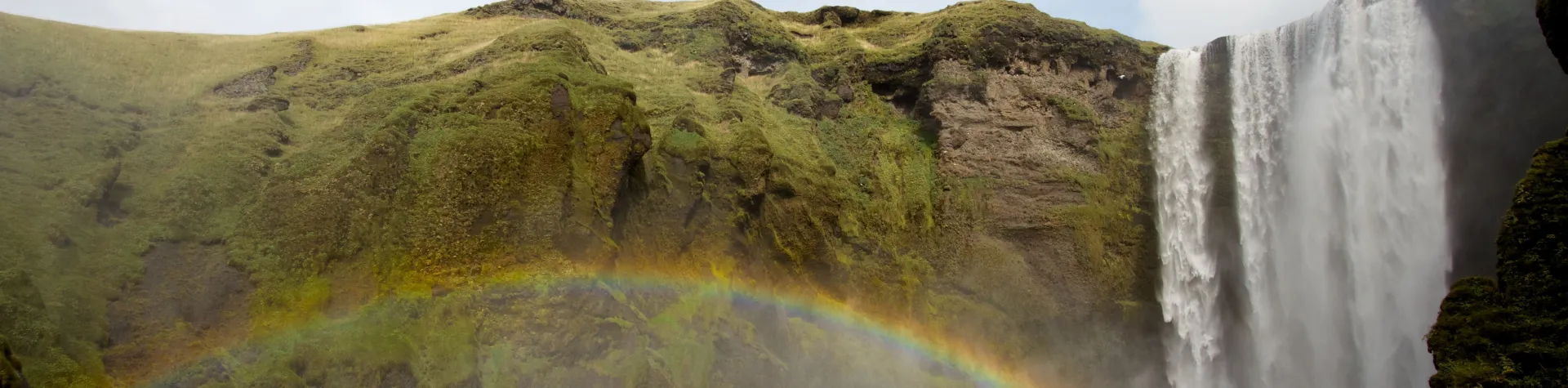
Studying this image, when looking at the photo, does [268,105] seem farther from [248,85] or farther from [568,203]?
[568,203]

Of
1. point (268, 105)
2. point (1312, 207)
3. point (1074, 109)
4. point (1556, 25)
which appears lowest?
point (1312, 207)

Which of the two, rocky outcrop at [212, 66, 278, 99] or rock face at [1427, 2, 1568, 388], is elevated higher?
rocky outcrop at [212, 66, 278, 99]

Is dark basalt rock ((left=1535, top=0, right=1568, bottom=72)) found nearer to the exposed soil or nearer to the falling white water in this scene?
the falling white water

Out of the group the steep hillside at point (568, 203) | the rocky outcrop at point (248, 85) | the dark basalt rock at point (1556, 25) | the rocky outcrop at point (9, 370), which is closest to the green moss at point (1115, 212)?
the steep hillside at point (568, 203)

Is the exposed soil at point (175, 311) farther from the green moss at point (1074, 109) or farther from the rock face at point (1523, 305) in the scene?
the green moss at point (1074, 109)

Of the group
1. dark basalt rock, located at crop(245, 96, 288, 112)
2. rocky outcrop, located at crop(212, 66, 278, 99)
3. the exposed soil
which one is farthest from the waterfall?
rocky outcrop, located at crop(212, 66, 278, 99)

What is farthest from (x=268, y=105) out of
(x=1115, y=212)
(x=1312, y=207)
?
(x=1312, y=207)
